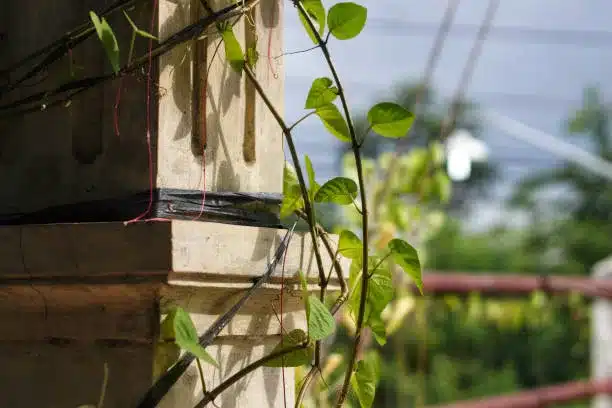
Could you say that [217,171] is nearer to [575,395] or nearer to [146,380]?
[146,380]

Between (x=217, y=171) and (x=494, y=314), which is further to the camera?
(x=494, y=314)

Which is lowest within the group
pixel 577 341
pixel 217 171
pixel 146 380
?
pixel 577 341

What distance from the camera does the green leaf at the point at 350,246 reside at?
66cm

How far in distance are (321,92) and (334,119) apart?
0.07 feet

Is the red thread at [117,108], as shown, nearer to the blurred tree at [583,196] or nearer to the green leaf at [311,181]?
the green leaf at [311,181]

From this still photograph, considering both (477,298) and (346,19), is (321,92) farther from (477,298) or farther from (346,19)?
(477,298)

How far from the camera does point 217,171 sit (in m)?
0.65

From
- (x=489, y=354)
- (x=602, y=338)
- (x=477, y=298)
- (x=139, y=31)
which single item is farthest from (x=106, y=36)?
(x=489, y=354)

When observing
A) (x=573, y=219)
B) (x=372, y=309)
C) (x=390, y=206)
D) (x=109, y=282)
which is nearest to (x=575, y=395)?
(x=390, y=206)

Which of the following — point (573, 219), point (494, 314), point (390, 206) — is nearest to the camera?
point (390, 206)

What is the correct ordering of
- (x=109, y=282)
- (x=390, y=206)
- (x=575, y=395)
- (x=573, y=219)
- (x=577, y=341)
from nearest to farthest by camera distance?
(x=109, y=282)
(x=390, y=206)
(x=575, y=395)
(x=577, y=341)
(x=573, y=219)

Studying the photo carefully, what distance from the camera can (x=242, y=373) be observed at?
596 mm

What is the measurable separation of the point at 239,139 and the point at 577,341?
28.5ft

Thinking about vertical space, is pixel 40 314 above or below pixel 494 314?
above
